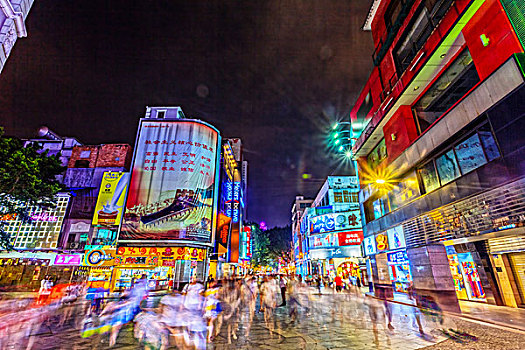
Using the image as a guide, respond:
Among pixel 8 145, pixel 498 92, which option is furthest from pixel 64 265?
pixel 498 92

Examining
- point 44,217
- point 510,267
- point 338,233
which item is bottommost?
point 510,267

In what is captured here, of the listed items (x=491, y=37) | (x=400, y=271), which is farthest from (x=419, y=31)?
(x=400, y=271)

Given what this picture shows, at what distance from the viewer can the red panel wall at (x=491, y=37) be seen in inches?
354

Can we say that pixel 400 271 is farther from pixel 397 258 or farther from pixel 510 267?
pixel 510 267

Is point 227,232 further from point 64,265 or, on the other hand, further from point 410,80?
point 410,80

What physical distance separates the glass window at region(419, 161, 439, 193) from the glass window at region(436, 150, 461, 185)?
16.2 inches

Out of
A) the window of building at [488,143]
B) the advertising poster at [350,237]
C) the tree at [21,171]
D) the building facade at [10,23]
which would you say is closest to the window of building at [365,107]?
the window of building at [488,143]

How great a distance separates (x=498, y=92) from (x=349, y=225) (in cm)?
3092

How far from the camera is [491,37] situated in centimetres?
973

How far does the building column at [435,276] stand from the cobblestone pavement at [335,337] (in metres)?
2.23

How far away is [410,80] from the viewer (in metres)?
14.4

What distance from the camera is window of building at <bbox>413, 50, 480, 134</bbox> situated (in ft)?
39.5

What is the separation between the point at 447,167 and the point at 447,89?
4503mm

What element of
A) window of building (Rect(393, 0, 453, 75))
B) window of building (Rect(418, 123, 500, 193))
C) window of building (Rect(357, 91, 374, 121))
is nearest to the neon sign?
window of building (Rect(357, 91, 374, 121))
